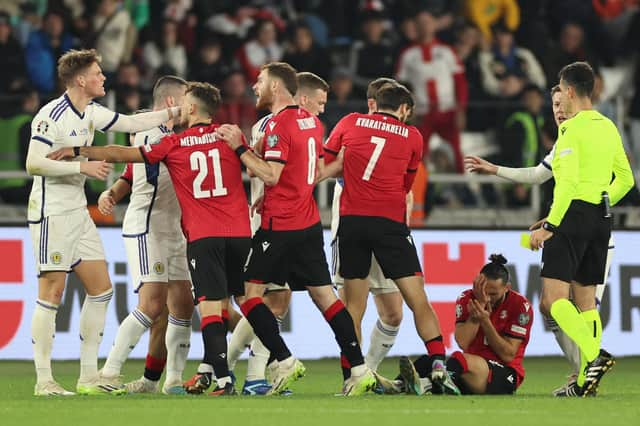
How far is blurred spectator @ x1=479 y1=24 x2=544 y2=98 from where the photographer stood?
60.6 feet

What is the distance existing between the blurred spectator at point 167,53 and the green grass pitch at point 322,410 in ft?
25.7

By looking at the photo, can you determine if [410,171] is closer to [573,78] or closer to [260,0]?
[573,78]

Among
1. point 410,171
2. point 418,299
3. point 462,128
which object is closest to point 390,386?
point 418,299

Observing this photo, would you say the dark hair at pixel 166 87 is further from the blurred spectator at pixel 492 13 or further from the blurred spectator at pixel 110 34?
the blurred spectator at pixel 492 13

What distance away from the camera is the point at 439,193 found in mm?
15742

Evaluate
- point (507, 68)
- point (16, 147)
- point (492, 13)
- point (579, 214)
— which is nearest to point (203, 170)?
point (579, 214)

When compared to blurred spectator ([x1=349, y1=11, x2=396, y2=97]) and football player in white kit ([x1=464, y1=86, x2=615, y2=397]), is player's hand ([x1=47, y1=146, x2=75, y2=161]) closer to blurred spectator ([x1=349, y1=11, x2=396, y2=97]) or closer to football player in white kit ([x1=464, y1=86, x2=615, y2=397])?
football player in white kit ([x1=464, y1=86, x2=615, y2=397])

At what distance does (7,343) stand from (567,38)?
911 centimetres

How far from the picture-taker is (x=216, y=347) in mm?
9727

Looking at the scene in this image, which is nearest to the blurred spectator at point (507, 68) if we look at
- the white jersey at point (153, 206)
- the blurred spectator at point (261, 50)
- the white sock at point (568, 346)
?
the blurred spectator at point (261, 50)

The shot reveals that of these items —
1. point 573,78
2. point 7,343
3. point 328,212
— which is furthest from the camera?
point 328,212

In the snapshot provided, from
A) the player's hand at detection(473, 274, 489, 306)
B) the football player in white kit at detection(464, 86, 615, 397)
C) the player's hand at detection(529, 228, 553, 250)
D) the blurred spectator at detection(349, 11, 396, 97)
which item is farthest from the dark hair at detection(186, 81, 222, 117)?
the blurred spectator at detection(349, 11, 396, 97)

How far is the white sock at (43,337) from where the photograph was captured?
10.1m

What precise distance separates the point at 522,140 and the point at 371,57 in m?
3.22
